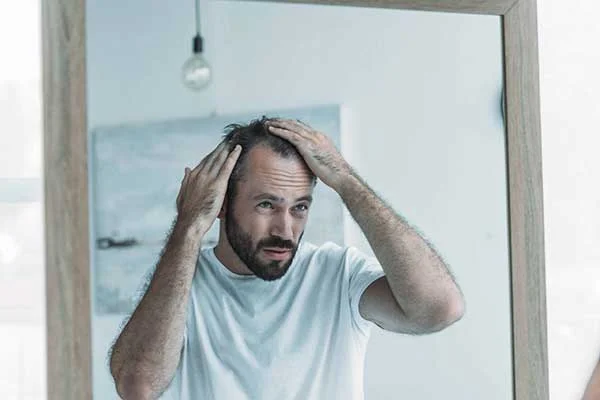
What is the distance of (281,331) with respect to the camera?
1380mm

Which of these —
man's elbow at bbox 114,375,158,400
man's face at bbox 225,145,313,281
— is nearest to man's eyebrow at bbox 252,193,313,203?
man's face at bbox 225,145,313,281

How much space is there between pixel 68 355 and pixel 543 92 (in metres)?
0.86

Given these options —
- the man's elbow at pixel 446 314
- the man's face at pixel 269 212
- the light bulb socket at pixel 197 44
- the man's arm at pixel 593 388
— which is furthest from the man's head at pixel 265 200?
the man's arm at pixel 593 388

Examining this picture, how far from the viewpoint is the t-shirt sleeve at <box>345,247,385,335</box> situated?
1.42 meters

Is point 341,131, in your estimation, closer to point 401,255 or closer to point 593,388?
point 401,255

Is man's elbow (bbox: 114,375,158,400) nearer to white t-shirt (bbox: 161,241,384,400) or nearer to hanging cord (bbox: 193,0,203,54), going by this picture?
white t-shirt (bbox: 161,241,384,400)

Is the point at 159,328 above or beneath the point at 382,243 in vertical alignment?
beneath

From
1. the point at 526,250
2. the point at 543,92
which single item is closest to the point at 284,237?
the point at 526,250

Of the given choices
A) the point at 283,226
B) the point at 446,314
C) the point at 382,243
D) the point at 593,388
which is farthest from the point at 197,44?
the point at 593,388

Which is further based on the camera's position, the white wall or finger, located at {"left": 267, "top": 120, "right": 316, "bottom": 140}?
the white wall

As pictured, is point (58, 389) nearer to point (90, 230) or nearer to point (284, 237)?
point (90, 230)

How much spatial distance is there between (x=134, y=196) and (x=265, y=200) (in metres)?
0.18

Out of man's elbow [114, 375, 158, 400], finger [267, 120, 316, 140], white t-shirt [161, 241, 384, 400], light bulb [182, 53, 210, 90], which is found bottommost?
man's elbow [114, 375, 158, 400]

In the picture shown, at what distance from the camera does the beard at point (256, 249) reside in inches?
53.6
